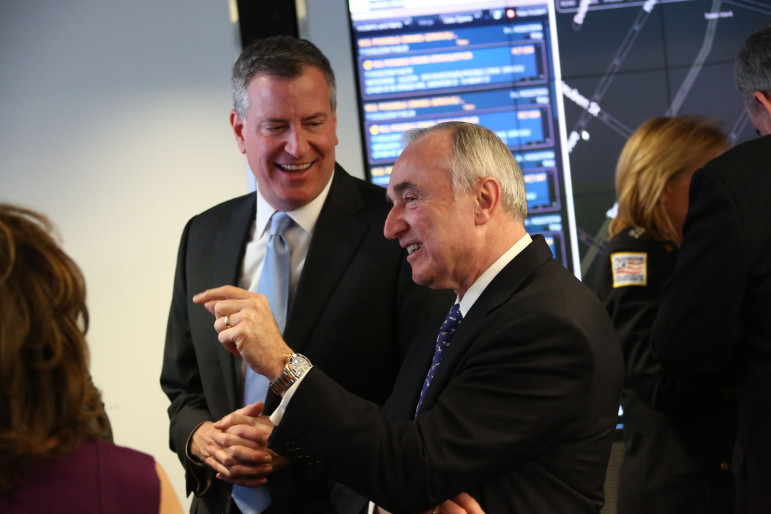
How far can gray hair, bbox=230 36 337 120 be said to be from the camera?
6.82ft

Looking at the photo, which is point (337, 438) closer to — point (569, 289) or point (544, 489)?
point (544, 489)

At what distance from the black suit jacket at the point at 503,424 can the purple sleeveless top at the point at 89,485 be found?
1.53 ft

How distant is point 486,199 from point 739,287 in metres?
0.71

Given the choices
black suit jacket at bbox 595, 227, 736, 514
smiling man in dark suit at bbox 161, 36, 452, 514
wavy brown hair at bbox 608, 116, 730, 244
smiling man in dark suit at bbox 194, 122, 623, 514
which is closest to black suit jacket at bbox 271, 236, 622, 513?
smiling man in dark suit at bbox 194, 122, 623, 514

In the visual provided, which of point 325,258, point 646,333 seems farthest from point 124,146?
point 646,333

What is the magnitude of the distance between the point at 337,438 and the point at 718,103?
305 centimetres

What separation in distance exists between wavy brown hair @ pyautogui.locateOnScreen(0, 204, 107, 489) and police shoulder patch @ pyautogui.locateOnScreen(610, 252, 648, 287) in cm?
185

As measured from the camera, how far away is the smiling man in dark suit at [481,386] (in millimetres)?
1509

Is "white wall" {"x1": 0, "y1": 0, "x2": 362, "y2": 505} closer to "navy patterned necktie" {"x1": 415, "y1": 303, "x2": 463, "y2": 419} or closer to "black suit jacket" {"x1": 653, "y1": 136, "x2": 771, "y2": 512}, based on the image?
"black suit jacket" {"x1": 653, "y1": 136, "x2": 771, "y2": 512}

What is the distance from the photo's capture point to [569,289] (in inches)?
63.3

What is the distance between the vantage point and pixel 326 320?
6.51 feet

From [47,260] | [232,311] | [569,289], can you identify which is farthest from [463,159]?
[47,260]

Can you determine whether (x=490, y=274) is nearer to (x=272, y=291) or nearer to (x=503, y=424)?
(x=503, y=424)

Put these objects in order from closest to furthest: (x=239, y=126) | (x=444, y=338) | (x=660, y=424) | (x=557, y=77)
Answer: (x=444, y=338) → (x=239, y=126) → (x=660, y=424) → (x=557, y=77)
